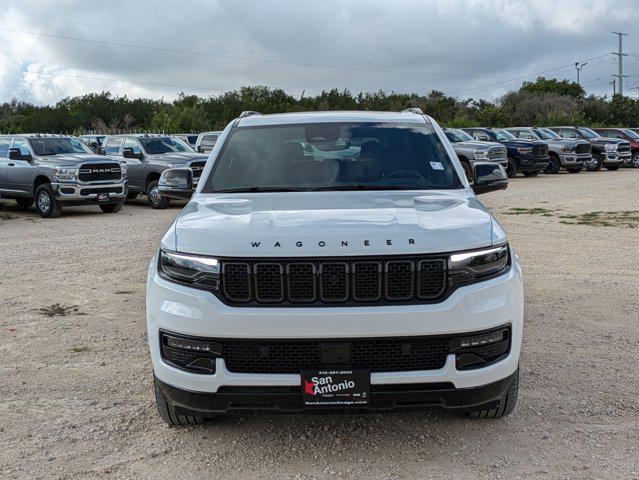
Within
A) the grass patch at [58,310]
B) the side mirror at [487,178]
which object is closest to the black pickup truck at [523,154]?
the grass patch at [58,310]

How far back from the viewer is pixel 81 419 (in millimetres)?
4598

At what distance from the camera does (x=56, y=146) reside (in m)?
17.5

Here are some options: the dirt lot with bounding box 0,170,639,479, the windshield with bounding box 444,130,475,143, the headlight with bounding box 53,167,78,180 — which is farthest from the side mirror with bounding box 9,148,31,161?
the windshield with bounding box 444,130,475,143

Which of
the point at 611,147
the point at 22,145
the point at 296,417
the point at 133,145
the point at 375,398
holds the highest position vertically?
the point at 22,145

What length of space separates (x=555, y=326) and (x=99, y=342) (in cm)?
391

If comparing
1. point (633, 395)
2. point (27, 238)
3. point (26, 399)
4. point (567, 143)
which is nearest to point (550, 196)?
point (567, 143)

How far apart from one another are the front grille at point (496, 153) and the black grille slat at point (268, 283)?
848 inches

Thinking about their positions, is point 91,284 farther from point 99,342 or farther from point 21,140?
point 21,140

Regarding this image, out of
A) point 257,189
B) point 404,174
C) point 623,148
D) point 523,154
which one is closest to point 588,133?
point 623,148

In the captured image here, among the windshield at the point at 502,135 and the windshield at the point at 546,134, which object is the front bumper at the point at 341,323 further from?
the windshield at the point at 546,134

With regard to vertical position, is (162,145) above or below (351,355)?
above

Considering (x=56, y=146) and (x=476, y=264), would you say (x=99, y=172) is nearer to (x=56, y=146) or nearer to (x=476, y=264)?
(x=56, y=146)

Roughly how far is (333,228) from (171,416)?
1472 mm

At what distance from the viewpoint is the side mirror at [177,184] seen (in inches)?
221
